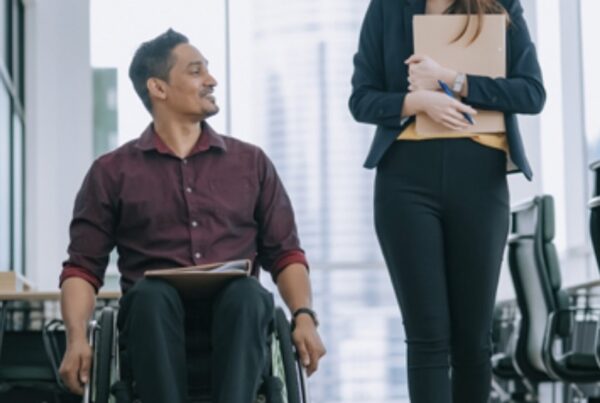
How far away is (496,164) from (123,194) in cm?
88

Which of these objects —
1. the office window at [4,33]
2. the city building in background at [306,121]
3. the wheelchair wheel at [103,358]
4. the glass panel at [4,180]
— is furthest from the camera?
the city building in background at [306,121]

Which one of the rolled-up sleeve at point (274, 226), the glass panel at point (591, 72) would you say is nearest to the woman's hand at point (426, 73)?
the rolled-up sleeve at point (274, 226)

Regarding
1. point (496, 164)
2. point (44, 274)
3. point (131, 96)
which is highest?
point (131, 96)

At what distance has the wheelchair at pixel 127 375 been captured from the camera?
8.63ft

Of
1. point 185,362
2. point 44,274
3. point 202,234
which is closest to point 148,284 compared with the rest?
point 185,362

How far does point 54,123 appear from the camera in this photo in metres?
7.75

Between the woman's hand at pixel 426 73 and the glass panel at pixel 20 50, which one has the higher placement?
the glass panel at pixel 20 50

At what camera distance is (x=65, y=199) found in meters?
7.66

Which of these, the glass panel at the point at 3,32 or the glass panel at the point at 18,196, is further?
the glass panel at the point at 18,196

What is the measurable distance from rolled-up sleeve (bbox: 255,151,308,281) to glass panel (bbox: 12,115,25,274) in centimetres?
393

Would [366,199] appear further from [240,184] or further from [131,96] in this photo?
[240,184]

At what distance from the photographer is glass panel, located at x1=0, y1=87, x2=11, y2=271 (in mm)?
6383

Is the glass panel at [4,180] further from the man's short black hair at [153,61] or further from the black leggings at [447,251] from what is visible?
the black leggings at [447,251]

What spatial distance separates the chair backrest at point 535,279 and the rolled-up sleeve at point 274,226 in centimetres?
233
